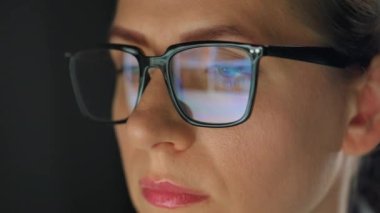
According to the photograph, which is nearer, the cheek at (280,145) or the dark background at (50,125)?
the cheek at (280,145)

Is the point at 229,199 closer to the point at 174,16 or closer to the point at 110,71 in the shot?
the point at 174,16

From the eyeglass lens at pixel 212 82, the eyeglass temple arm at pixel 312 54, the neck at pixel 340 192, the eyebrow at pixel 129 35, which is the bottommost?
the neck at pixel 340 192

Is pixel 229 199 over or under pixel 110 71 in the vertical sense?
under

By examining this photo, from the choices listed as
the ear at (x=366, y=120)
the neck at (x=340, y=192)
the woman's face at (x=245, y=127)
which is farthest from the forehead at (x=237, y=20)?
the neck at (x=340, y=192)

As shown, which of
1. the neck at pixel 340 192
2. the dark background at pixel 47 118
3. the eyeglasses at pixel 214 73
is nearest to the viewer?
the eyeglasses at pixel 214 73

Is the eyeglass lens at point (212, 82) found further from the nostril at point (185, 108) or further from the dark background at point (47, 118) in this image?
the dark background at point (47, 118)

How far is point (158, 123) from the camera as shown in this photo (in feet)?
2.80

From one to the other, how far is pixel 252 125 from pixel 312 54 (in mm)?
131

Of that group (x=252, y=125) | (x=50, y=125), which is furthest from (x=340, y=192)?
(x=50, y=125)

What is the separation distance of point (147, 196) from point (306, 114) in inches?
10.8

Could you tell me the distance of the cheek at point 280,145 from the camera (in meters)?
0.85

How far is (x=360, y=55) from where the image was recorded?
90 centimetres

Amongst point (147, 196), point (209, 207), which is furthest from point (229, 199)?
point (147, 196)

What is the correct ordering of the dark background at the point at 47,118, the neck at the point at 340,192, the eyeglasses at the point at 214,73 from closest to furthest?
the eyeglasses at the point at 214,73 → the neck at the point at 340,192 → the dark background at the point at 47,118
